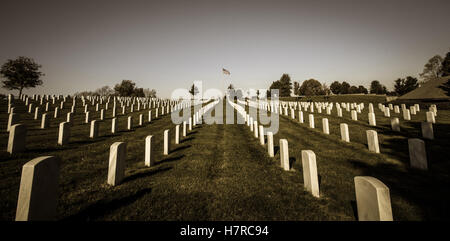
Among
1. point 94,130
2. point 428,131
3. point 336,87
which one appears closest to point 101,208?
point 94,130

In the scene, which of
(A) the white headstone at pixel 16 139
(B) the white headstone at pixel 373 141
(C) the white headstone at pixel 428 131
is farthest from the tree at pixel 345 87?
(A) the white headstone at pixel 16 139

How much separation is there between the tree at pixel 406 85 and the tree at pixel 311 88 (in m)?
32.5

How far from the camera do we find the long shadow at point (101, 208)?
2.95 m

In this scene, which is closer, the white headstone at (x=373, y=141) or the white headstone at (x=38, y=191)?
the white headstone at (x=38, y=191)

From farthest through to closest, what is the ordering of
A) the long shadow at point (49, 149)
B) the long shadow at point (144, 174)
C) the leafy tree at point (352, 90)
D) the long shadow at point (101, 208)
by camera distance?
the leafy tree at point (352, 90) < the long shadow at point (49, 149) < the long shadow at point (144, 174) < the long shadow at point (101, 208)

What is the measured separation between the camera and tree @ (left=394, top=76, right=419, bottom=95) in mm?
57219

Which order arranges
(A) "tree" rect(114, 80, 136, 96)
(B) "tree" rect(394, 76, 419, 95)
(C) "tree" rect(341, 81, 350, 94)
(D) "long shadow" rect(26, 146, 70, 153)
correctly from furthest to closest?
1. (C) "tree" rect(341, 81, 350, 94)
2. (A) "tree" rect(114, 80, 136, 96)
3. (B) "tree" rect(394, 76, 419, 95)
4. (D) "long shadow" rect(26, 146, 70, 153)

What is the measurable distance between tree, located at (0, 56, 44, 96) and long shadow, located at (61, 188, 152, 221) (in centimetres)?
5280

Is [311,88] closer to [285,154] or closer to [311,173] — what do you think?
[285,154]

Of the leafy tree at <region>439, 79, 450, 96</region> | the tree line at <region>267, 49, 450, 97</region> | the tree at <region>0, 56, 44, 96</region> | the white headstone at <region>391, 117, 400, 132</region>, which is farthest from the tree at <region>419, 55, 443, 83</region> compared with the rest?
the tree at <region>0, 56, 44, 96</region>

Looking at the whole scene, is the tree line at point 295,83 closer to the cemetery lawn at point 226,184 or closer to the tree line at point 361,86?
the tree line at point 361,86

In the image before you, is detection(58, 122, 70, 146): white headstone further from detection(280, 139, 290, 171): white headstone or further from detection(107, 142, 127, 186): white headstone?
detection(280, 139, 290, 171): white headstone

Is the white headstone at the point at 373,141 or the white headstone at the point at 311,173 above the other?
the white headstone at the point at 373,141

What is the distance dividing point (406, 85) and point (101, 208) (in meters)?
83.8
